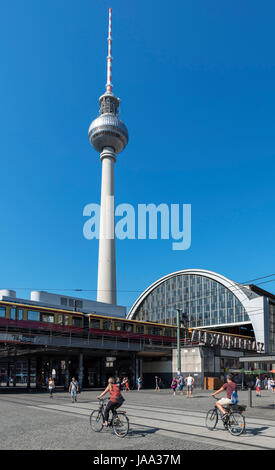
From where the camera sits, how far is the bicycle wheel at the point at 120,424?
39.4ft

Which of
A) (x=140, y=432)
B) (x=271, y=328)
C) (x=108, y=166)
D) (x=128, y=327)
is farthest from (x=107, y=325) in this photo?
(x=108, y=166)

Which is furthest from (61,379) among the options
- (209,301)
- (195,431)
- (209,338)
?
(195,431)

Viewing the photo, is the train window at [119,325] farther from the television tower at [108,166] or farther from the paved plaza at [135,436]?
the television tower at [108,166]

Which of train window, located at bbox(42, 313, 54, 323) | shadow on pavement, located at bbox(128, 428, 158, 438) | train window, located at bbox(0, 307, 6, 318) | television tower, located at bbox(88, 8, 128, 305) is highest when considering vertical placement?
television tower, located at bbox(88, 8, 128, 305)

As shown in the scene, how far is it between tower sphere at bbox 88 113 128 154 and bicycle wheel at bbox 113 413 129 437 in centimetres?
8748

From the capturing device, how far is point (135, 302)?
91625mm

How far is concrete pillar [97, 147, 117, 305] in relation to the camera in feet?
277

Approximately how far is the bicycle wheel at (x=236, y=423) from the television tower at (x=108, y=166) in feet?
231

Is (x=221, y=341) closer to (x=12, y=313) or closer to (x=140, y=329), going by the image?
(x=140, y=329)

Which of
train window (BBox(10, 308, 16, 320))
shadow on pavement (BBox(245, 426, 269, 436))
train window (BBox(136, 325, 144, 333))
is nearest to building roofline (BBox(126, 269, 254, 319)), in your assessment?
train window (BBox(136, 325, 144, 333))

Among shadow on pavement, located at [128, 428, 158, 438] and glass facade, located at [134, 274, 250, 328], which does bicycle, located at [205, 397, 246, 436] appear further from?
glass facade, located at [134, 274, 250, 328]

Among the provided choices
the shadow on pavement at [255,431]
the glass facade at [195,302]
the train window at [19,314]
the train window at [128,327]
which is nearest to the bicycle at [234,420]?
the shadow on pavement at [255,431]

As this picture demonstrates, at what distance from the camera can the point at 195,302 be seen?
78.7 m

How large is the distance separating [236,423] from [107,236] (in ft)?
252
